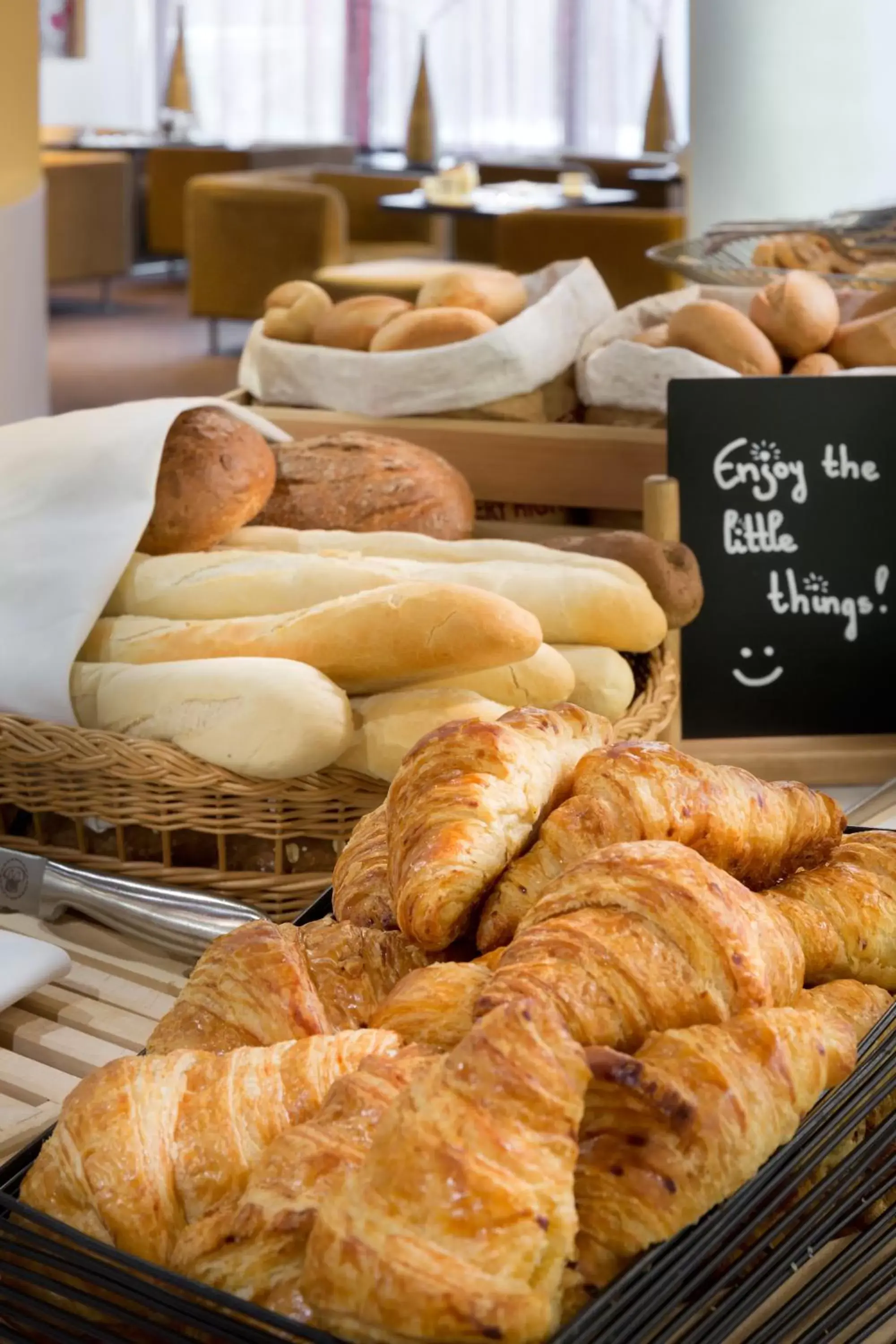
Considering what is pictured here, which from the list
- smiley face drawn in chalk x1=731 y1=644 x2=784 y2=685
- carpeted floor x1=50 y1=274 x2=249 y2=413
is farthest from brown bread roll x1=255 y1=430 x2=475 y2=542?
carpeted floor x1=50 y1=274 x2=249 y2=413

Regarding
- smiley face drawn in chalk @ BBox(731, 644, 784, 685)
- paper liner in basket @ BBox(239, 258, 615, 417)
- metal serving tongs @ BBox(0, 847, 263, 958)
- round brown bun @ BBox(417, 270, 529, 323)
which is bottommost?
metal serving tongs @ BBox(0, 847, 263, 958)

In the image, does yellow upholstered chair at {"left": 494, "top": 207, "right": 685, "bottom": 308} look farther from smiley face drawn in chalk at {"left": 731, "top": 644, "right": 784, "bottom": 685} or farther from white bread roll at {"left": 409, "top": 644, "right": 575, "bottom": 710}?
white bread roll at {"left": 409, "top": 644, "right": 575, "bottom": 710}

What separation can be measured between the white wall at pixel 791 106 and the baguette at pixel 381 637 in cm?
238

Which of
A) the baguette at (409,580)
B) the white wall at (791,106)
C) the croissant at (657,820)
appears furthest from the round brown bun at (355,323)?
the white wall at (791,106)

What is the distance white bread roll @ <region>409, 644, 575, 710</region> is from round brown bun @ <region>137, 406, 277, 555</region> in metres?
0.28

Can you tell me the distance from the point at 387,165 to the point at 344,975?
7958mm

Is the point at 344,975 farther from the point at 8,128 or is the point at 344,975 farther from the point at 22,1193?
the point at 8,128

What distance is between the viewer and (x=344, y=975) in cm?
61

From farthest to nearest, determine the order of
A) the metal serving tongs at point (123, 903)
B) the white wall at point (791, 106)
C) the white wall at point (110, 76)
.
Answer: the white wall at point (110, 76)
the white wall at point (791, 106)
the metal serving tongs at point (123, 903)

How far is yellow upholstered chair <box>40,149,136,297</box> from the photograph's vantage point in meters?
7.73

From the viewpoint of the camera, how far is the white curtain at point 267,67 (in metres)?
10.5

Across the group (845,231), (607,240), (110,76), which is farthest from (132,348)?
(845,231)

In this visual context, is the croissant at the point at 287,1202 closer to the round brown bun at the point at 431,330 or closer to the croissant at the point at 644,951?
the croissant at the point at 644,951

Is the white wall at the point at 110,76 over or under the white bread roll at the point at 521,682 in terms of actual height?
over
